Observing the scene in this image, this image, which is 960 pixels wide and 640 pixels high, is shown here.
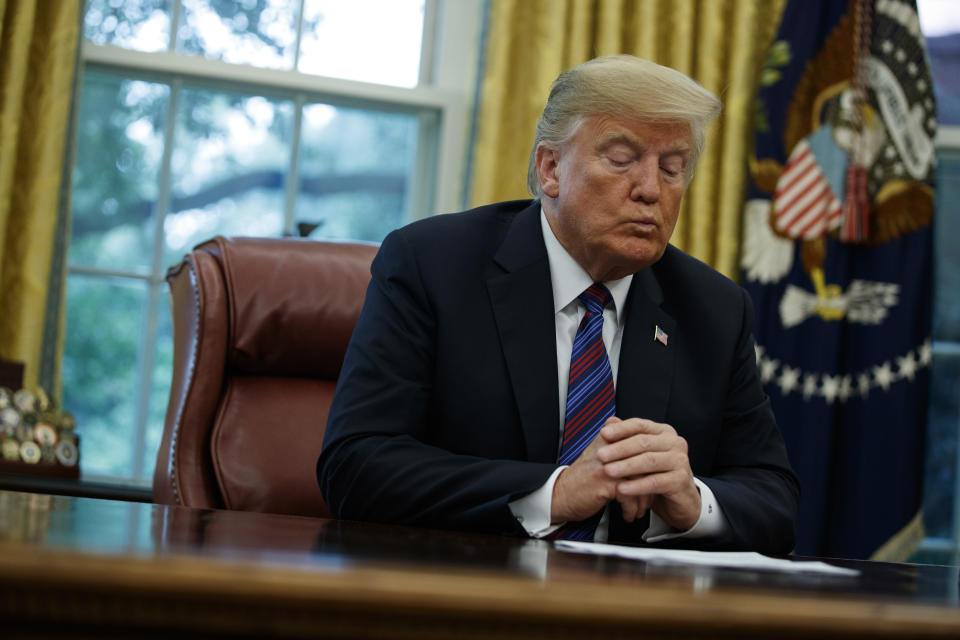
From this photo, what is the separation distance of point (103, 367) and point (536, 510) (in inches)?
81.8

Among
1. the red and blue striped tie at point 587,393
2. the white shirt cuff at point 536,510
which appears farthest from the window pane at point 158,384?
the white shirt cuff at point 536,510

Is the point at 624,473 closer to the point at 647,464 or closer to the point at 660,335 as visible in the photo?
the point at 647,464

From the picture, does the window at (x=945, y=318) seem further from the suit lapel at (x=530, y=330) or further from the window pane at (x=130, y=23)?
the window pane at (x=130, y=23)

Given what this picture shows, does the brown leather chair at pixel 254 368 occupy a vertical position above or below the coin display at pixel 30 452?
above

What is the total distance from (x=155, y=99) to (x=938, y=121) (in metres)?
2.48

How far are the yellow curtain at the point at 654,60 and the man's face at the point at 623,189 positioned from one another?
4.48ft

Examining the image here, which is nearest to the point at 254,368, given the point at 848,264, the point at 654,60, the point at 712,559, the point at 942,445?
the point at 712,559

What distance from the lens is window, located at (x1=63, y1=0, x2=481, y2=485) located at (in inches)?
118

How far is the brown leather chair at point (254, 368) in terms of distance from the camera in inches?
70.8

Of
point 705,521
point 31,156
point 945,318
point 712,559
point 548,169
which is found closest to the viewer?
point 712,559

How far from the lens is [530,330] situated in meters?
1.56

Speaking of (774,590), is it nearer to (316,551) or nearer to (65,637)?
(316,551)

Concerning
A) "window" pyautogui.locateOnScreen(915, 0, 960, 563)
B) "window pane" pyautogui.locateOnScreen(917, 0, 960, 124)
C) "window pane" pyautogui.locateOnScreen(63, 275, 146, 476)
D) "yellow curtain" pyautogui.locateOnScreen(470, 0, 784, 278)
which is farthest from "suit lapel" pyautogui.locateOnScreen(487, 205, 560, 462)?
"window pane" pyautogui.locateOnScreen(917, 0, 960, 124)

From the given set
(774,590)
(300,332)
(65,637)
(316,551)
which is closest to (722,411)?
(300,332)
